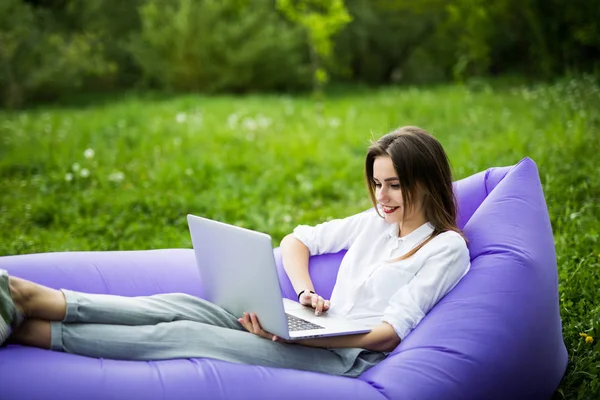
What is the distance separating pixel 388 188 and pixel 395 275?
29cm

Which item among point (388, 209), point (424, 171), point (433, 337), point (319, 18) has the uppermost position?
point (319, 18)

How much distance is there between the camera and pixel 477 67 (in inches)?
512

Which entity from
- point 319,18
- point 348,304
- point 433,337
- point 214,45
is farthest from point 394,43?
point 433,337

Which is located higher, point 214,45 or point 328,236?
point 214,45

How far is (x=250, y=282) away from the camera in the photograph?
2.34m

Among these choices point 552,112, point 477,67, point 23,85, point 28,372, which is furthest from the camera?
point 477,67

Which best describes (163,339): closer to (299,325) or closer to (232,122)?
(299,325)

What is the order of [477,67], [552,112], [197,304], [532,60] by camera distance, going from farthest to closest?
[477,67]
[532,60]
[552,112]
[197,304]

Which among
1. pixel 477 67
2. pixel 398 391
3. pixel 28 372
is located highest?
pixel 477 67

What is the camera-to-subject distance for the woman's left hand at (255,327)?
238 cm

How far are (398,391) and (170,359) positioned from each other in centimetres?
67

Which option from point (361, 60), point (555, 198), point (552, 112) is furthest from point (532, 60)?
point (555, 198)

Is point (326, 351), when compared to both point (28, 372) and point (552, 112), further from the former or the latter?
point (552, 112)

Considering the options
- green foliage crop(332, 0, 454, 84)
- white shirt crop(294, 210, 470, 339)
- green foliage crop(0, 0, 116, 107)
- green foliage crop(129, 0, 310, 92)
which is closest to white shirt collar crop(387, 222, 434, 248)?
white shirt crop(294, 210, 470, 339)
